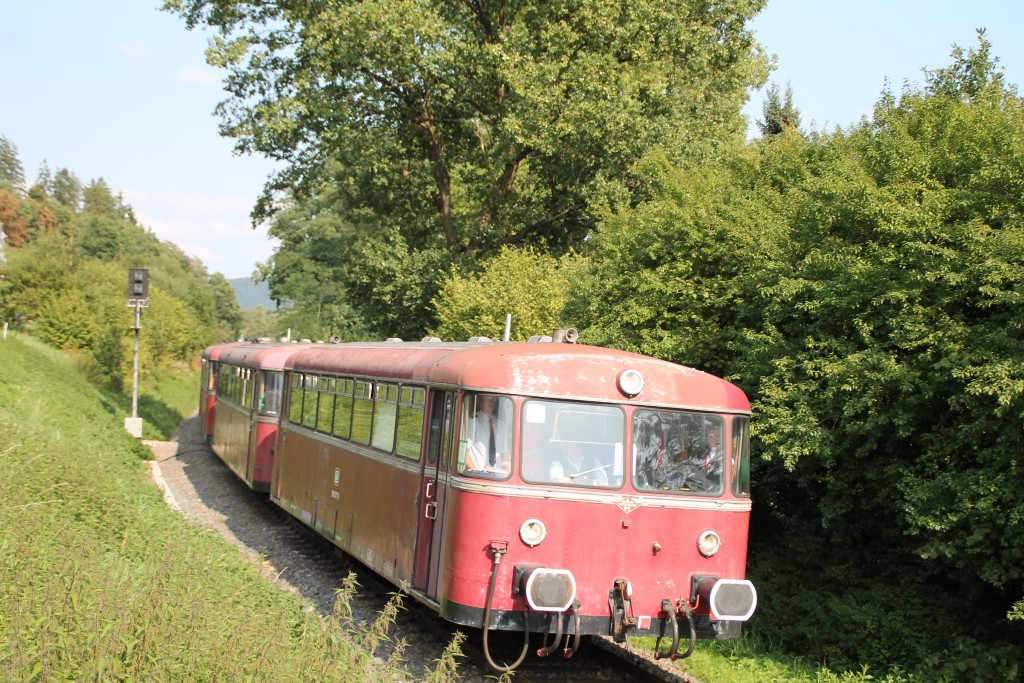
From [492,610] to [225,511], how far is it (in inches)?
450

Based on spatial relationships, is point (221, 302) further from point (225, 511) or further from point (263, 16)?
point (225, 511)

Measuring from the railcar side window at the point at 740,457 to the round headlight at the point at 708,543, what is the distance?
47 centimetres

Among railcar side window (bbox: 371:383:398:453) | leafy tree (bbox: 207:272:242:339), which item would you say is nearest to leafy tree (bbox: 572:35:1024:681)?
railcar side window (bbox: 371:383:398:453)

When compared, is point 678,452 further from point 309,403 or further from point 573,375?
Result: point 309,403

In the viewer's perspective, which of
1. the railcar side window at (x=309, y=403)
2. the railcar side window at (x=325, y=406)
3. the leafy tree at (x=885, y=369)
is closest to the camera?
the leafy tree at (x=885, y=369)

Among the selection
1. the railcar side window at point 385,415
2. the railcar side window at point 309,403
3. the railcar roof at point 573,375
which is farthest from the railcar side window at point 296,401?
the railcar roof at point 573,375

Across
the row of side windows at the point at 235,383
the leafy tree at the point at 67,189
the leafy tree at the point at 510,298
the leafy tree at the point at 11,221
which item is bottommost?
the row of side windows at the point at 235,383

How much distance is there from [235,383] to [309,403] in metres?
7.31

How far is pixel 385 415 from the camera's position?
36.1ft

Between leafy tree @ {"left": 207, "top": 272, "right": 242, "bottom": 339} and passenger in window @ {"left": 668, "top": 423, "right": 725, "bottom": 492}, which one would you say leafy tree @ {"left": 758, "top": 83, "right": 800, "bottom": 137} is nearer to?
passenger in window @ {"left": 668, "top": 423, "right": 725, "bottom": 492}

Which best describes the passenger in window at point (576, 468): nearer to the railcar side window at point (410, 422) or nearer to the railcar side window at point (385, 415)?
the railcar side window at point (410, 422)

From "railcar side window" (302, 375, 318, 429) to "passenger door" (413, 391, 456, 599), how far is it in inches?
199

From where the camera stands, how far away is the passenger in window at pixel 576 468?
27.9 ft

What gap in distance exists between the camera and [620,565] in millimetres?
8531
